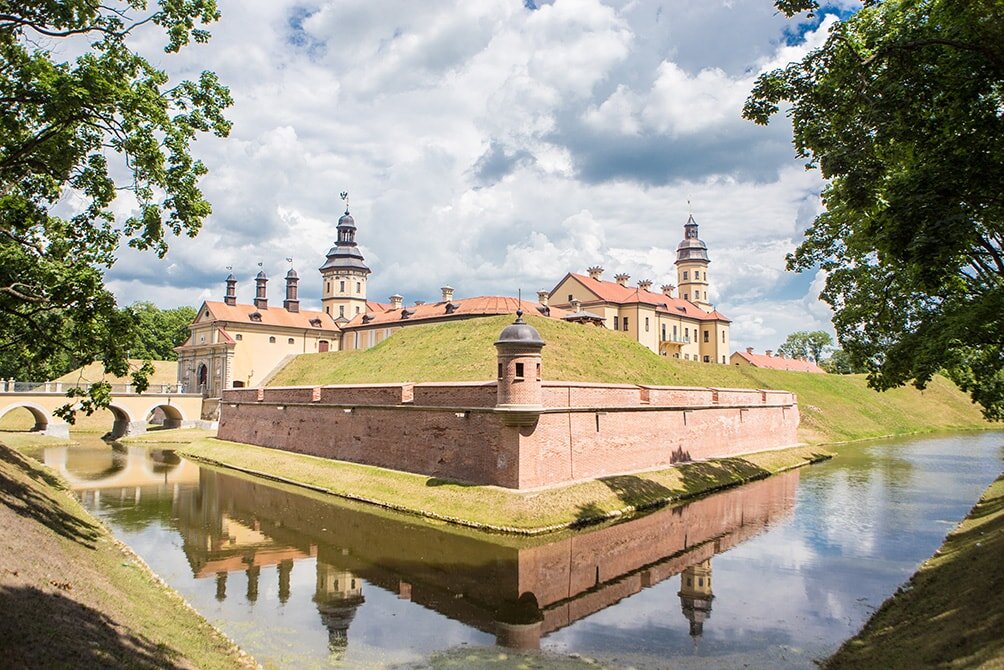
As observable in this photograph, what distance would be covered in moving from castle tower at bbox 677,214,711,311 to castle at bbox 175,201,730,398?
115 mm

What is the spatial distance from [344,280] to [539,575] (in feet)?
206

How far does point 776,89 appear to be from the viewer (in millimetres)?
10352

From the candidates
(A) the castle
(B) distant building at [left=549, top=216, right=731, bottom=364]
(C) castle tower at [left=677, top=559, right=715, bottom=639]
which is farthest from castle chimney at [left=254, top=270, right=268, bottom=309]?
(C) castle tower at [left=677, top=559, right=715, bottom=639]

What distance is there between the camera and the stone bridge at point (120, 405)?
143 feet

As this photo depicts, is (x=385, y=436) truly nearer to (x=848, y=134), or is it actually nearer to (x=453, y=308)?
(x=848, y=134)

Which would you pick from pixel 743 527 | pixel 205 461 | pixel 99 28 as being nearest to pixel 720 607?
pixel 743 527

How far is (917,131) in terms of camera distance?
885 centimetres

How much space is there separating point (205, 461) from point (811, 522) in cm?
3096

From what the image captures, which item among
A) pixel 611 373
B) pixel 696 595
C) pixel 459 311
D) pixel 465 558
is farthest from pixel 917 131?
pixel 459 311

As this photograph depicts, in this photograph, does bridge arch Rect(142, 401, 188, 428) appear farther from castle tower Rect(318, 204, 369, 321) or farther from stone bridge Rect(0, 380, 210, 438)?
castle tower Rect(318, 204, 369, 321)

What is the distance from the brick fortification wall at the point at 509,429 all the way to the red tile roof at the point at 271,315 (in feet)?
92.9

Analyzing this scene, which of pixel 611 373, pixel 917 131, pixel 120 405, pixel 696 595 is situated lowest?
pixel 696 595

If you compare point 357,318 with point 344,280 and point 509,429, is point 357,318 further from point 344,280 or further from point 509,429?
point 509,429

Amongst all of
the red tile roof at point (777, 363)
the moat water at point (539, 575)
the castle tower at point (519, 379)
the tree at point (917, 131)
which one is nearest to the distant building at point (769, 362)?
the red tile roof at point (777, 363)
